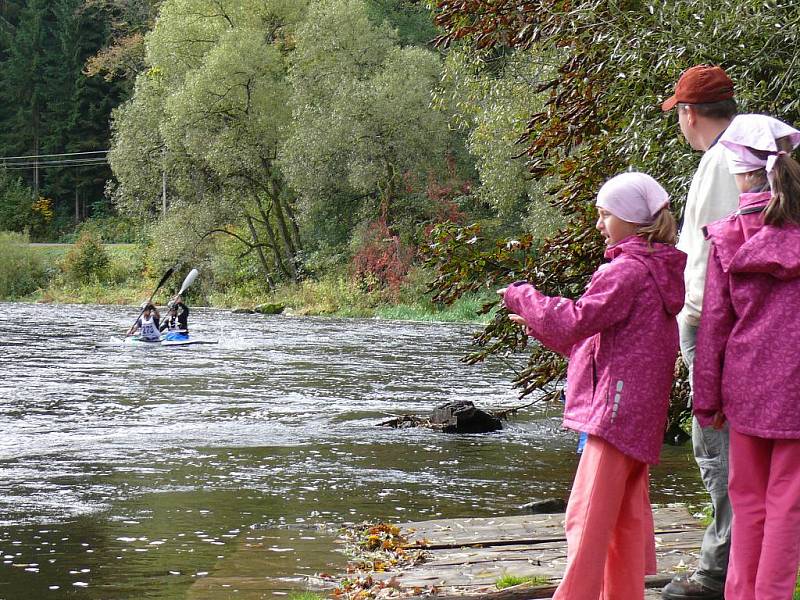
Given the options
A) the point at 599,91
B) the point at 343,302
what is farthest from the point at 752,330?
the point at 343,302

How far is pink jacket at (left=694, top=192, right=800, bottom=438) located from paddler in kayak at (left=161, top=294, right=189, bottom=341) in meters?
23.4

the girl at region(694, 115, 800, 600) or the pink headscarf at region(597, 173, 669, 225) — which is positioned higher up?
the pink headscarf at region(597, 173, 669, 225)

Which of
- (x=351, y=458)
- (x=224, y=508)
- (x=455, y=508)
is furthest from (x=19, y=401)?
(x=455, y=508)

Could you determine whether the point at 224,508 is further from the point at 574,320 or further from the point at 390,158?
the point at 390,158

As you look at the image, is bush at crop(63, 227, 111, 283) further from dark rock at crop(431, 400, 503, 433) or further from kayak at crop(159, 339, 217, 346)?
dark rock at crop(431, 400, 503, 433)

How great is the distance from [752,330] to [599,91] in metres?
4.76

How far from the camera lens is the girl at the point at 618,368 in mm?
4152

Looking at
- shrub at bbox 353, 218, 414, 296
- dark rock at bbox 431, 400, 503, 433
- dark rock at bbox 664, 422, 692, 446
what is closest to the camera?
dark rock at bbox 664, 422, 692, 446

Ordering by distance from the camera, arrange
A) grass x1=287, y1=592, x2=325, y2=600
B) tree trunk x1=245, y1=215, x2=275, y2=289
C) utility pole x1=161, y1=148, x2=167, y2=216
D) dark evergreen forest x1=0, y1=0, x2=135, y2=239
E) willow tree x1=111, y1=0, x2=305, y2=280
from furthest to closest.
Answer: dark evergreen forest x1=0, y1=0, x2=135, y2=239 < tree trunk x1=245, y1=215, x2=275, y2=289 < utility pole x1=161, y1=148, x2=167, y2=216 < willow tree x1=111, y1=0, x2=305, y2=280 < grass x1=287, y1=592, x2=325, y2=600

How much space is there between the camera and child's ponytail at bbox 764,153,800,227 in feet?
13.2

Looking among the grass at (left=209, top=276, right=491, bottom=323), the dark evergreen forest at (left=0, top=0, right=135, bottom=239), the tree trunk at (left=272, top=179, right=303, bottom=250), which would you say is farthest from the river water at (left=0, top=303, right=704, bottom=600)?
the dark evergreen forest at (left=0, top=0, right=135, bottom=239)

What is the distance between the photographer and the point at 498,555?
6.21 meters

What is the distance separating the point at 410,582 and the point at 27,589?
2601 mm

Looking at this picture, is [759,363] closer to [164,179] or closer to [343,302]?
[343,302]
